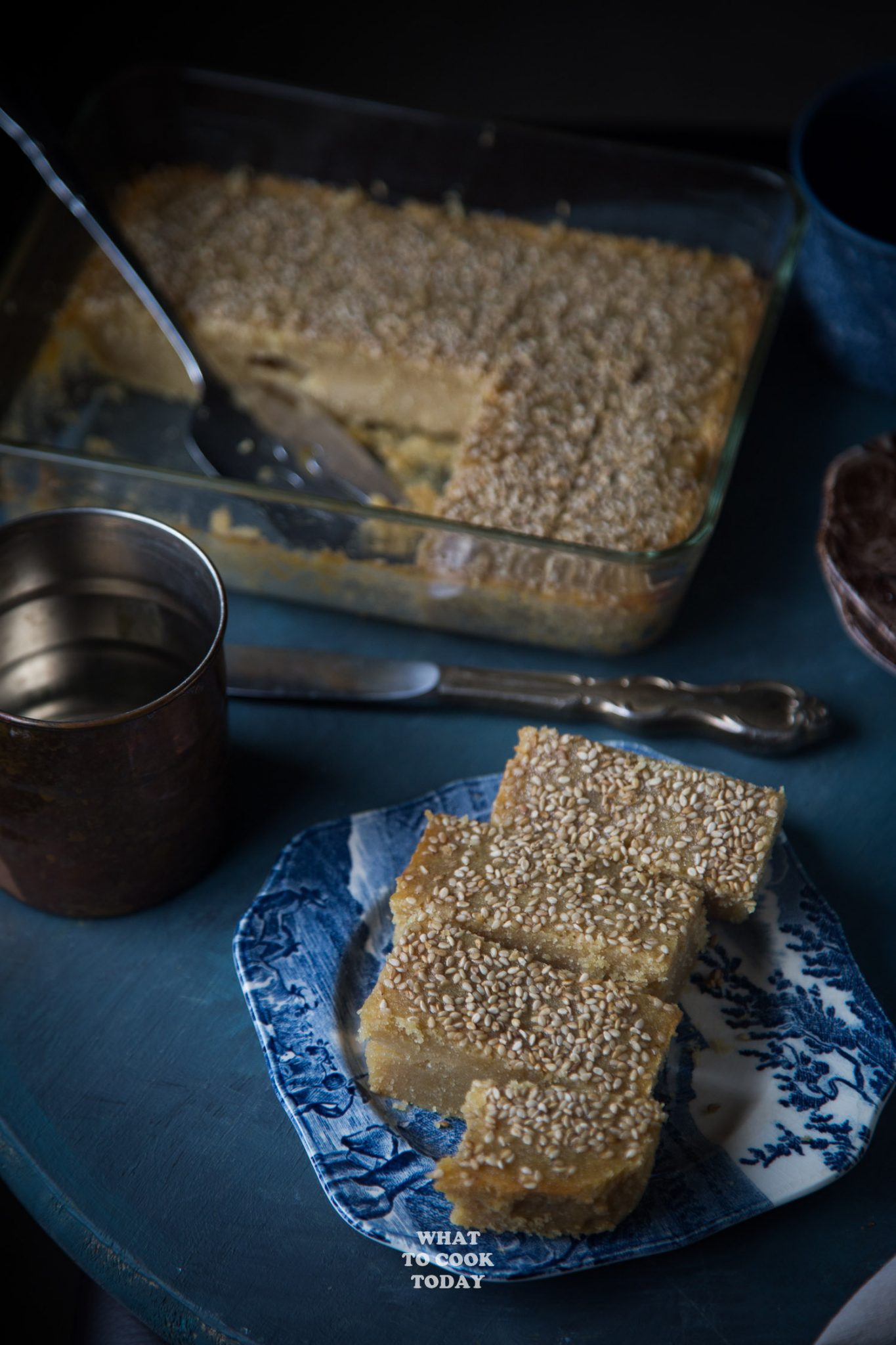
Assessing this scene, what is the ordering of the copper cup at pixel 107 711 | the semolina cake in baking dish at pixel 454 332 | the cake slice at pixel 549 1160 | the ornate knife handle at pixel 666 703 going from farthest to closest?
the semolina cake in baking dish at pixel 454 332
the ornate knife handle at pixel 666 703
the copper cup at pixel 107 711
the cake slice at pixel 549 1160

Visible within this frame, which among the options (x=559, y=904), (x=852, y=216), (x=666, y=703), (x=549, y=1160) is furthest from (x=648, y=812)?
(x=852, y=216)

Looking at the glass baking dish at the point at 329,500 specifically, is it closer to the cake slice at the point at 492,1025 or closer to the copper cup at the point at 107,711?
the copper cup at the point at 107,711

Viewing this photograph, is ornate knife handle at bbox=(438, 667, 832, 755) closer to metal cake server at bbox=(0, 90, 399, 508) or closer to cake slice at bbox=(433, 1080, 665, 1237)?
metal cake server at bbox=(0, 90, 399, 508)

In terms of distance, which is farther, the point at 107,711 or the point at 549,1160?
the point at 107,711

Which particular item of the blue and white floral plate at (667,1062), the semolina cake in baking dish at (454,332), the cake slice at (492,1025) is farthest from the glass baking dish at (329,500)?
the cake slice at (492,1025)

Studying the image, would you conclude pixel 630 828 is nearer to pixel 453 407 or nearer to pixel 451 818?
pixel 451 818

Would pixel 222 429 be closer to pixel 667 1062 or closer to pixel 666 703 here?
pixel 666 703

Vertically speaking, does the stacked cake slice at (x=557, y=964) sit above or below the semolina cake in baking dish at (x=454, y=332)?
below
